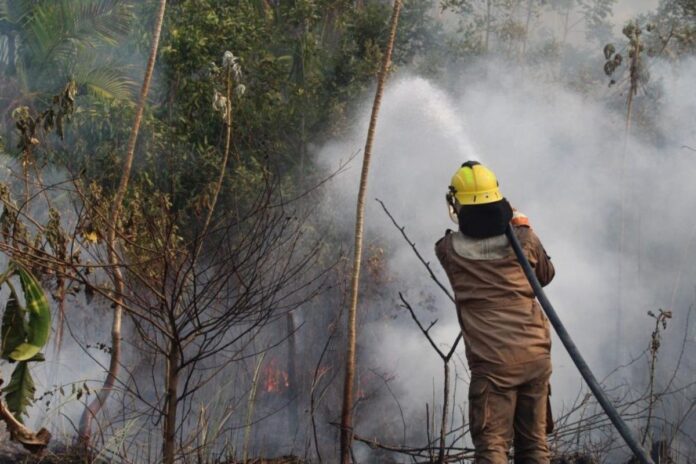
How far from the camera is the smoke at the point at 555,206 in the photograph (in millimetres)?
17312

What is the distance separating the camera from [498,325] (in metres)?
4.78

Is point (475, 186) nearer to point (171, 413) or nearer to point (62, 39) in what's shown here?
point (171, 413)

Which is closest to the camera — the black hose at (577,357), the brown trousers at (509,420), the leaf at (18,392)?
the black hose at (577,357)

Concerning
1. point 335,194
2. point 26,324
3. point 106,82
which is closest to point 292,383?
point 335,194

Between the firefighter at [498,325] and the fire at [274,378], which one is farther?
the fire at [274,378]

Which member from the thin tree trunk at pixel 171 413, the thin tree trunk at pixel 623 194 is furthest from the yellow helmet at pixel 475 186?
the thin tree trunk at pixel 623 194

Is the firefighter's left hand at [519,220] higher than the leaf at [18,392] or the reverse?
higher

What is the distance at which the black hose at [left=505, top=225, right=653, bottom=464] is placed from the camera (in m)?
4.41

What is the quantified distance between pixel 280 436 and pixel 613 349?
8.34 metres

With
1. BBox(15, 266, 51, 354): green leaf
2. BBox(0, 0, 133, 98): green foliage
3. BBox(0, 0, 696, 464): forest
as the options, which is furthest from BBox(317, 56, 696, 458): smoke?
BBox(15, 266, 51, 354): green leaf

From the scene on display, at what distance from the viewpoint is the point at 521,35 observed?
39375 mm

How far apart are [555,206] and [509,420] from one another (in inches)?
640

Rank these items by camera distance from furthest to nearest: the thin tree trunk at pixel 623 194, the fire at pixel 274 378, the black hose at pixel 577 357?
the thin tree trunk at pixel 623 194
the fire at pixel 274 378
the black hose at pixel 577 357

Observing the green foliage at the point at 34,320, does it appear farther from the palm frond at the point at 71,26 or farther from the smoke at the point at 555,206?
the palm frond at the point at 71,26
